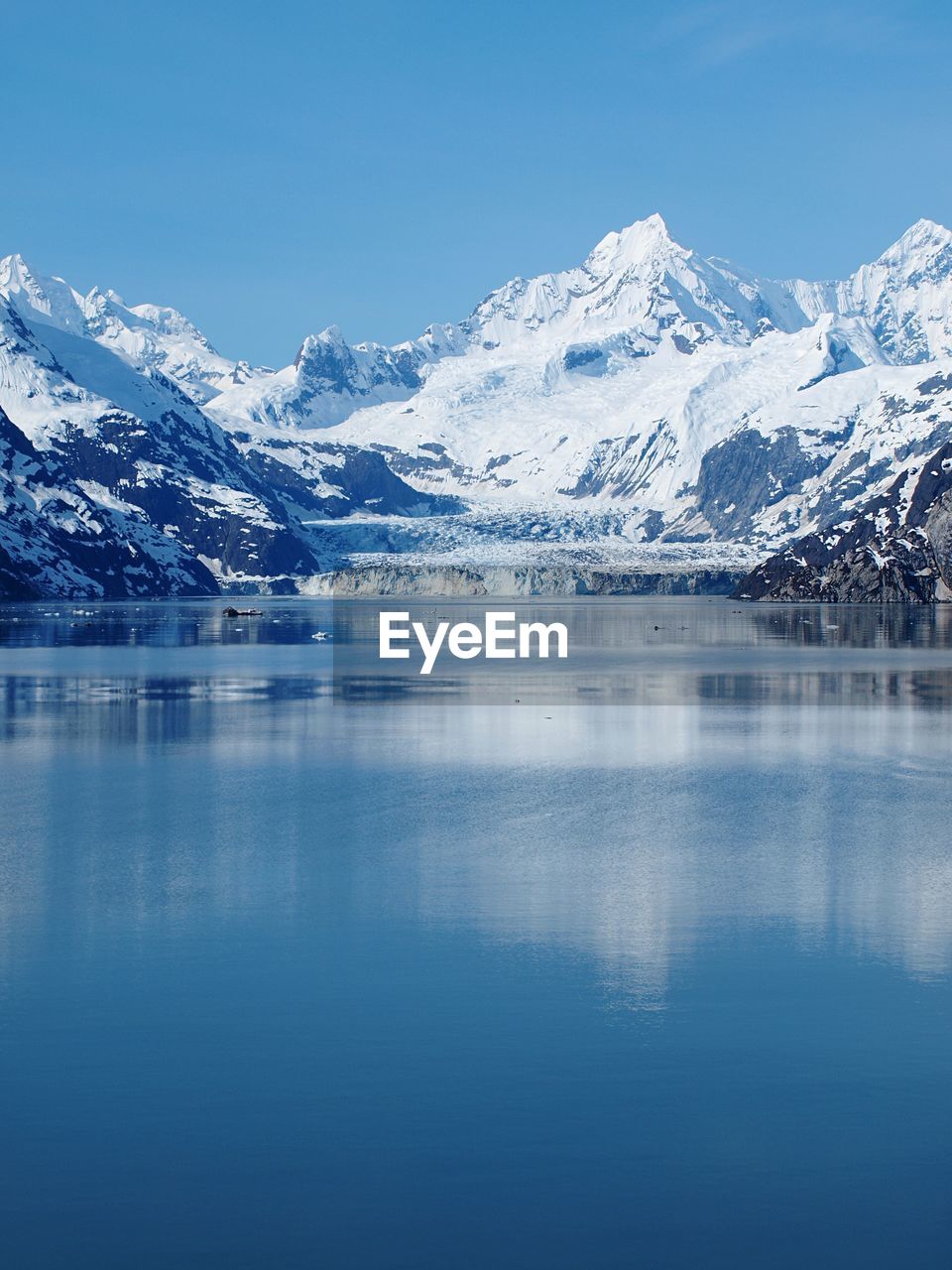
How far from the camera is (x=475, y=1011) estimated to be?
2277 cm

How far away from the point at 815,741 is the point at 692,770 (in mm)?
9522

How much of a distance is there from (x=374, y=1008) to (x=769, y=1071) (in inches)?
232

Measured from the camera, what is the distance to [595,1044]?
21.2 m

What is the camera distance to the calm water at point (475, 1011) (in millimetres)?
16375

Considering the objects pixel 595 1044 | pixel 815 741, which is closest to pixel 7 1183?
pixel 595 1044

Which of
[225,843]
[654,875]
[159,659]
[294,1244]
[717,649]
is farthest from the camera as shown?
[717,649]

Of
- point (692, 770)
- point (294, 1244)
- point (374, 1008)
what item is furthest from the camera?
point (692, 770)

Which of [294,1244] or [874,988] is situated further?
[874,988]

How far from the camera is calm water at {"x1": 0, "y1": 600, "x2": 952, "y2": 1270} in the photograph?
645 inches

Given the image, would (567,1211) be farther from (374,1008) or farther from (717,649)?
(717,649)

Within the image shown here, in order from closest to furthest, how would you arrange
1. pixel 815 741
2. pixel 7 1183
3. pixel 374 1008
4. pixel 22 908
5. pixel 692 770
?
pixel 7 1183
pixel 374 1008
pixel 22 908
pixel 692 770
pixel 815 741

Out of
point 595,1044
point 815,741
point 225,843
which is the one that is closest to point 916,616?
point 815,741

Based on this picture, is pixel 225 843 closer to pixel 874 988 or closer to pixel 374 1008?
pixel 374 1008

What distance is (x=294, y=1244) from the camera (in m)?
15.8
